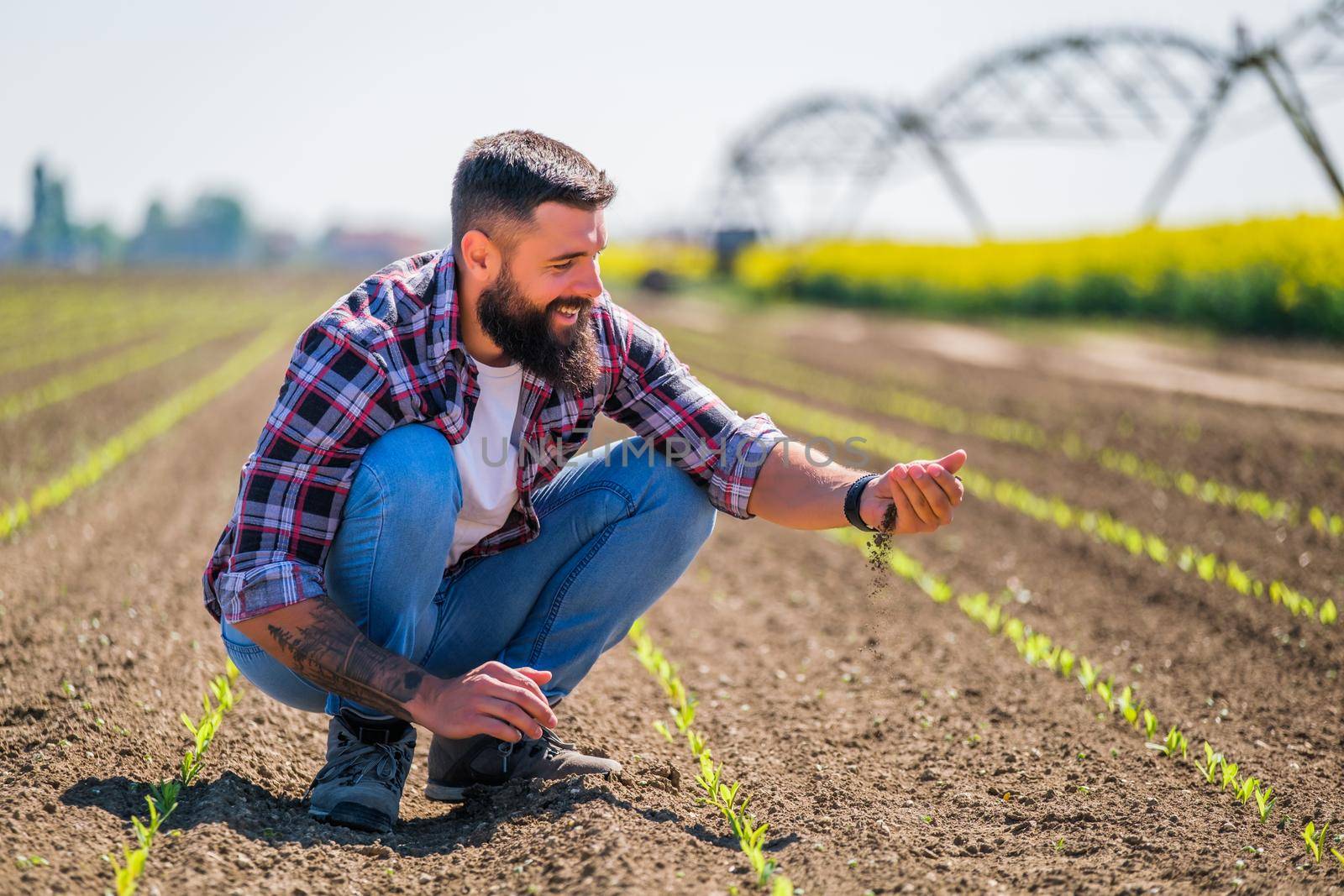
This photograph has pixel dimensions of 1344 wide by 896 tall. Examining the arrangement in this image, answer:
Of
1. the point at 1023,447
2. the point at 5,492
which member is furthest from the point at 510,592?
the point at 1023,447

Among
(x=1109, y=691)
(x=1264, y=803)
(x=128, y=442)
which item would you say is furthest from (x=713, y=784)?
(x=128, y=442)

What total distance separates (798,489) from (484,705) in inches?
Result: 33.4

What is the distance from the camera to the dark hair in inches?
90.5

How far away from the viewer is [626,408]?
2.67 m

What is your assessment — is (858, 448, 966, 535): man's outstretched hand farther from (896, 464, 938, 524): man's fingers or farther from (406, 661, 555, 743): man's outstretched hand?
(406, 661, 555, 743): man's outstretched hand

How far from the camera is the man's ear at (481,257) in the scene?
235 centimetres

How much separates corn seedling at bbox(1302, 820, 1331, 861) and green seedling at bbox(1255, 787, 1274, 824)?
0.08 metres

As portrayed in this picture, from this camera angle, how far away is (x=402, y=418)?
232 centimetres

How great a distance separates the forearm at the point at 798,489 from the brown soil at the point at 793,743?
2.13ft

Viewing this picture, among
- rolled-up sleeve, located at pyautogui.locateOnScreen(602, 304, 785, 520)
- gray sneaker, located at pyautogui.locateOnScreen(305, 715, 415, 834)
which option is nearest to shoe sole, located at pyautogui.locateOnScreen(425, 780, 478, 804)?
gray sneaker, located at pyautogui.locateOnScreen(305, 715, 415, 834)

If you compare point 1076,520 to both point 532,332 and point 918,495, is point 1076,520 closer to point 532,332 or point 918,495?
point 918,495

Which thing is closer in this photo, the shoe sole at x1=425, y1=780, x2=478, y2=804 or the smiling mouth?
the smiling mouth

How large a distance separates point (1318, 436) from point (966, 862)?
253 inches

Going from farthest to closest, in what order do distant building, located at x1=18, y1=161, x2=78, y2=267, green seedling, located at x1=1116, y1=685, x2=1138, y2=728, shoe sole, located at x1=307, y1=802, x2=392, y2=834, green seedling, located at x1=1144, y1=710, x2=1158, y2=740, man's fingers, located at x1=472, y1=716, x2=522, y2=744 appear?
distant building, located at x1=18, y1=161, x2=78, y2=267 → green seedling, located at x1=1116, y1=685, x2=1138, y2=728 → green seedling, located at x1=1144, y1=710, x2=1158, y2=740 → shoe sole, located at x1=307, y1=802, x2=392, y2=834 → man's fingers, located at x1=472, y1=716, x2=522, y2=744
